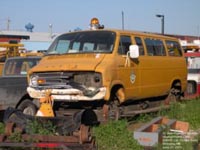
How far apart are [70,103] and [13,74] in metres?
3.01

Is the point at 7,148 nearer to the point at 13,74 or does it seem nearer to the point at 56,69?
the point at 56,69

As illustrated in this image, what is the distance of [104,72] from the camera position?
8.09 metres

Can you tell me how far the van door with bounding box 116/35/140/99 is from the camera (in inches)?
348

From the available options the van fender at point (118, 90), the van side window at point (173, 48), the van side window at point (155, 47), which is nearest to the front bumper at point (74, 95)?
the van fender at point (118, 90)

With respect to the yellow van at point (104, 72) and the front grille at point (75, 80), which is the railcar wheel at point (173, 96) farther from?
the front grille at point (75, 80)

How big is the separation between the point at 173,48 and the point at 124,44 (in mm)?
2868

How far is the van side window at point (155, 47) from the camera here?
10.2 m

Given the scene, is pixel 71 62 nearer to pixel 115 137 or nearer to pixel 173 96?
pixel 115 137

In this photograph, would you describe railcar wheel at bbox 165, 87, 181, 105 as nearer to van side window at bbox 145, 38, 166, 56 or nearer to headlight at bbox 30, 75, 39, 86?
van side window at bbox 145, 38, 166, 56

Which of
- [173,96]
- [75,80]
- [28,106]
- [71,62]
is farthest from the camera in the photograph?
[173,96]

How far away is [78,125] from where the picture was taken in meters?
6.77

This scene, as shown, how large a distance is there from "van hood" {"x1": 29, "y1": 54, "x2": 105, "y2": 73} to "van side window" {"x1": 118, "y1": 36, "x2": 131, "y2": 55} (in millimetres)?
590

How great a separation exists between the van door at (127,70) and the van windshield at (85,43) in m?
0.29

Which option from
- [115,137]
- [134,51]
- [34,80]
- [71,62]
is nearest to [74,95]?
[71,62]
